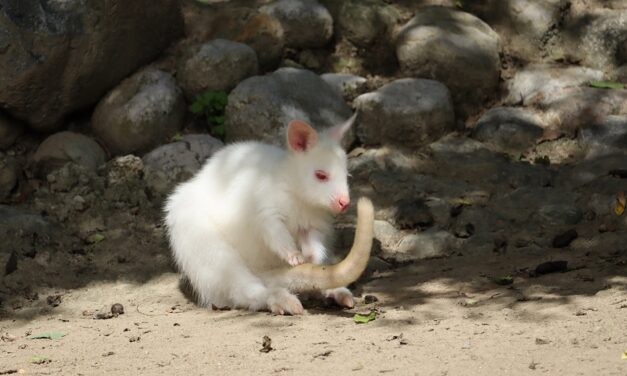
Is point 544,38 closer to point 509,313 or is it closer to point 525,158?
point 525,158

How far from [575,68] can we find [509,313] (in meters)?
4.45

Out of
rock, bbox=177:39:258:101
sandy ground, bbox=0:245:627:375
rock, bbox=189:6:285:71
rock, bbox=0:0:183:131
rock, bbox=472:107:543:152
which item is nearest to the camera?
sandy ground, bbox=0:245:627:375

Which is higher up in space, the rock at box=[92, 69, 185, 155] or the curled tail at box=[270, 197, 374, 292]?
the rock at box=[92, 69, 185, 155]

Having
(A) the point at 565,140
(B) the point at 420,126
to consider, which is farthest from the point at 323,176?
(A) the point at 565,140

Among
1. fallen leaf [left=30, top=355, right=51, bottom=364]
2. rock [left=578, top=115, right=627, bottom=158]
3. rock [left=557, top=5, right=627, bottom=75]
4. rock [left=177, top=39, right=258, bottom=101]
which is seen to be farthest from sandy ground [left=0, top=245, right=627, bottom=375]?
rock [left=557, top=5, right=627, bottom=75]

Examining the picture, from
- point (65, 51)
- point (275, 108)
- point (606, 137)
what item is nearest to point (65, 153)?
point (65, 51)

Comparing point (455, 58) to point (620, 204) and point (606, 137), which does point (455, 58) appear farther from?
point (620, 204)

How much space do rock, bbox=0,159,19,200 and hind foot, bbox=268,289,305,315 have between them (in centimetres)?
302

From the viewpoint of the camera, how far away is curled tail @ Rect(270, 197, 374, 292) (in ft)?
17.1

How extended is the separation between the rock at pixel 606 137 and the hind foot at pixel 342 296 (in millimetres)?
3239

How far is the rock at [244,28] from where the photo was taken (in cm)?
881

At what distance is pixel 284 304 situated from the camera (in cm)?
562

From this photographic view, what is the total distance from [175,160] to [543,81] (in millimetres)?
3669

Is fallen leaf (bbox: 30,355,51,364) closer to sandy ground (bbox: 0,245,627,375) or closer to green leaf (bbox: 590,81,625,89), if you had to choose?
sandy ground (bbox: 0,245,627,375)
